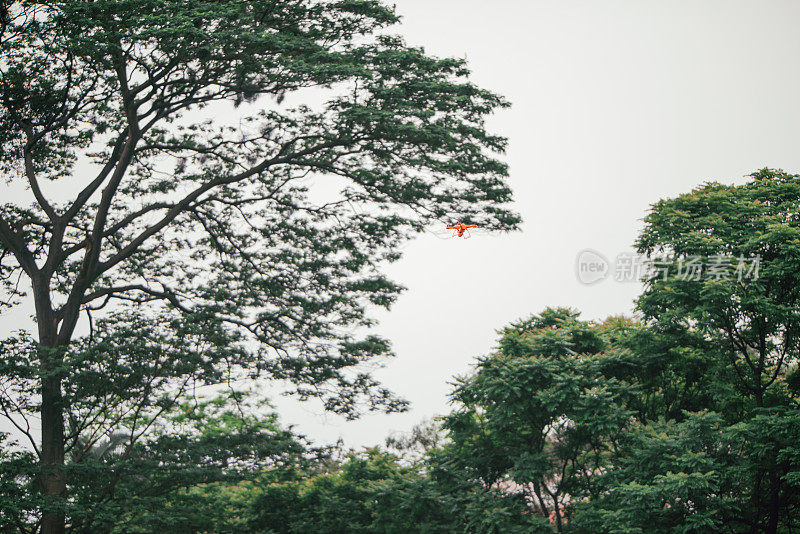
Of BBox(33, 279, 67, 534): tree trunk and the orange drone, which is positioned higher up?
the orange drone

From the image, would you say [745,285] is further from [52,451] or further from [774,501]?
[52,451]

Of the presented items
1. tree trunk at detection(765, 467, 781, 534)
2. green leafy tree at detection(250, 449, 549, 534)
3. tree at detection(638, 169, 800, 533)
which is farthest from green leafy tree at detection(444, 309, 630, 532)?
tree trunk at detection(765, 467, 781, 534)

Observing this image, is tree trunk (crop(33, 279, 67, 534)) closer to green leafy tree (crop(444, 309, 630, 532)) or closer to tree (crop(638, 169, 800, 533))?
green leafy tree (crop(444, 309, 630, 532))

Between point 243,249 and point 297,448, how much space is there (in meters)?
3.65

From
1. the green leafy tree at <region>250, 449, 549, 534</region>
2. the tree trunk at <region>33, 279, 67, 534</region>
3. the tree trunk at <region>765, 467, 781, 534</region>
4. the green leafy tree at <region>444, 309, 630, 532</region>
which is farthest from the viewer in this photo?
the green leafy tree at <region>250, 449, 549, 534</region>

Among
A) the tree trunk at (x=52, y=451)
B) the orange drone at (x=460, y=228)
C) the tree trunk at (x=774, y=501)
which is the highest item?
the orange drone at (x=460, y=228)

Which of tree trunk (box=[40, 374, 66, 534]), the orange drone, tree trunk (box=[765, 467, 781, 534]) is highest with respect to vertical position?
the orange drone

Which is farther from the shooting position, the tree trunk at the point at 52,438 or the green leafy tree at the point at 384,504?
the green leafy tree at the point at 384,504

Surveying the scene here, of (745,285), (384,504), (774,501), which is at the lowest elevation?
(774,501)

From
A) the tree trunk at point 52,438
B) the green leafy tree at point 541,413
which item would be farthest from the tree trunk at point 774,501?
the tree trunk at point 52,438

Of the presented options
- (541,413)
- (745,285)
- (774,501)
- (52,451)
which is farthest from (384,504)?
(745,285)

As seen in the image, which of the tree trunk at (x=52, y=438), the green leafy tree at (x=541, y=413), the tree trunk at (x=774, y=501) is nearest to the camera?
A: the tree trunk at (x=774, y=501)

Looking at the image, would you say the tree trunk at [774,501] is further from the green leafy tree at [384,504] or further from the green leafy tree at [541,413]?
the green leafy tree at [384,504]

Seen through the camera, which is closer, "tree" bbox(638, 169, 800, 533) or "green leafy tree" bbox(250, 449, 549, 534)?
"tree" bbox(638, 169, 800, 533)
